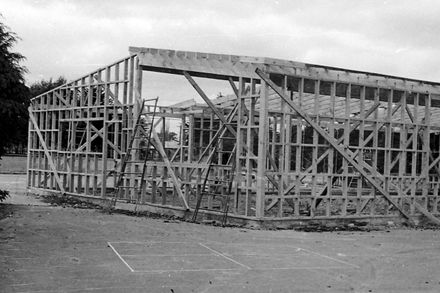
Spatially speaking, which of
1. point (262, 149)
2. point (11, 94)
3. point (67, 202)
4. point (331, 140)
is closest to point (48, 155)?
point (67, 202)

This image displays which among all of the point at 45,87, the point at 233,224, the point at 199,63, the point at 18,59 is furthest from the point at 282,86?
the point at 45,87

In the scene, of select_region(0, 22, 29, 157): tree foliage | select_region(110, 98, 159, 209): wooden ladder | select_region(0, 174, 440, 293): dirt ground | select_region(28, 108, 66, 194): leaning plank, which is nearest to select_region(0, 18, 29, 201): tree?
select_region(0, 22, 29, 157): tree foliage

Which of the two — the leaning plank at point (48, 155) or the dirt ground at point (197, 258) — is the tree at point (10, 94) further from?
the leaning plank at point (48, 155)

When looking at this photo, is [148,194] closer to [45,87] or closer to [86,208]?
[86,208]

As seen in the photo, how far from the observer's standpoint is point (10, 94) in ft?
46.4

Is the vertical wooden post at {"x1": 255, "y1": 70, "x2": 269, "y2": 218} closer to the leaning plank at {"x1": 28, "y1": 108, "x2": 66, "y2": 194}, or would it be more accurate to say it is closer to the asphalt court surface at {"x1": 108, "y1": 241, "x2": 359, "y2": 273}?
the asphalt court surface at {"x1": 108, "y1": 241, "x2": 359, "y2": 273}

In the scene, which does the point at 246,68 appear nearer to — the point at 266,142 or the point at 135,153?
the point at 266,142

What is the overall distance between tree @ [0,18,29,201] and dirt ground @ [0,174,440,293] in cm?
212

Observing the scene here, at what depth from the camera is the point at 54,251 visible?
9.71 metres

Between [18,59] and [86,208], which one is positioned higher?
[18,59]

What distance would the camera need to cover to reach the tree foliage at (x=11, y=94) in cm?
1327

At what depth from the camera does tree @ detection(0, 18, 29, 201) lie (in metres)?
13.3

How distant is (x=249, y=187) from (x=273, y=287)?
21.2 ft

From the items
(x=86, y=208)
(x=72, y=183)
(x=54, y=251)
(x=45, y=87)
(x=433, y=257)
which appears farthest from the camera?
(x=45, y=87)
